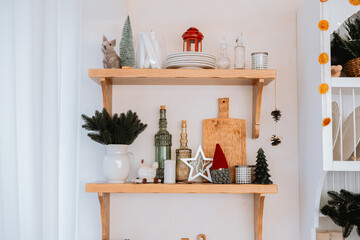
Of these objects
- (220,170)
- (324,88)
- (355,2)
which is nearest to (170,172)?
(220,170)

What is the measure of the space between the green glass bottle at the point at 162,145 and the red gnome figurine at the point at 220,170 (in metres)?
0.22

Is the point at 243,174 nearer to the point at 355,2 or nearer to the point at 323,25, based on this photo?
the point at 323,25

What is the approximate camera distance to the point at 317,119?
4.78 feet

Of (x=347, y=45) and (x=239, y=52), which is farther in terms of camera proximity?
(x=239, y=52)

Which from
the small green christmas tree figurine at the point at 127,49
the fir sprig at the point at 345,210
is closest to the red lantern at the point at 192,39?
the small green christmas tree figurine at the point at 127,49

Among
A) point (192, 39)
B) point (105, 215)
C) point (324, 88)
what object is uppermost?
point (192, 39)

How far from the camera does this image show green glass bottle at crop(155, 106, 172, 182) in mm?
1618

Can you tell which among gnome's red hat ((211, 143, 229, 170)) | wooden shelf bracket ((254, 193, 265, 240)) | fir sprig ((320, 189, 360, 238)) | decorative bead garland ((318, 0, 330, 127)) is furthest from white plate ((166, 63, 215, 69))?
fir sprig ((320, 189, 360, 238))

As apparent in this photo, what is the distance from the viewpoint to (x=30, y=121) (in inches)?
42.4

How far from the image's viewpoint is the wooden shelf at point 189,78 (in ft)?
4.97

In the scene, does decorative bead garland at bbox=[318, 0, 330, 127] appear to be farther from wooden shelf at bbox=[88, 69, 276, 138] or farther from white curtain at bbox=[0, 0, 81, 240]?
white curtain at bbox=[0, 0, 81, 240]

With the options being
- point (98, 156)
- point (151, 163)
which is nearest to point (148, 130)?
point (151, 163)

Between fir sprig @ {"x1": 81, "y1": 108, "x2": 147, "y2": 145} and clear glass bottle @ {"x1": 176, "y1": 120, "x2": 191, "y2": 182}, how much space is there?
0.72 feet

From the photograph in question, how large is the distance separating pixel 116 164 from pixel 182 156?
286mm
